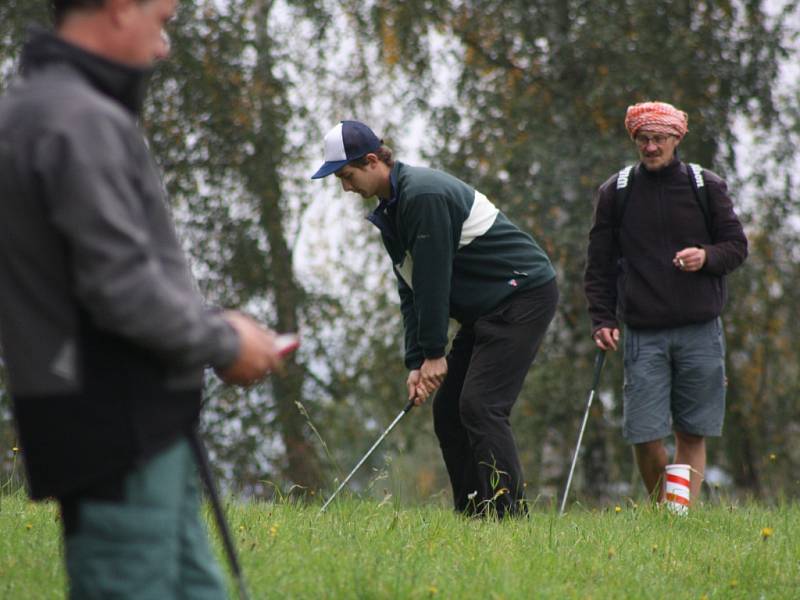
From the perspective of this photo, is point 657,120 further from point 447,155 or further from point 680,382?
point 447,155

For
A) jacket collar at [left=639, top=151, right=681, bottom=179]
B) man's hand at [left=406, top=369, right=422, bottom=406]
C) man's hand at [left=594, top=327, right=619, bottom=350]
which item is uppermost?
jacket collar at [left=639, top=151, right=681, bottom=179]

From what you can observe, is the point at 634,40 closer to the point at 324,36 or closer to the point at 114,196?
the point at 324,36

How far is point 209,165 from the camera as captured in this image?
1298 cm

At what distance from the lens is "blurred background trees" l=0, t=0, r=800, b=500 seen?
12117 millimetres

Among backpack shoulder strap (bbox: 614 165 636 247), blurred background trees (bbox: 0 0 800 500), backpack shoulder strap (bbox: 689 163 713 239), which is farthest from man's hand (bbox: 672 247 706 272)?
blurred background trees (bbox: 0 0 800 500)

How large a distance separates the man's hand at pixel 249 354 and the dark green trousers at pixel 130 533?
183 millimetres

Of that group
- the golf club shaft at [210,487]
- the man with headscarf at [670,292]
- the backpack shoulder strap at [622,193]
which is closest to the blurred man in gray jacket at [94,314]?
the golf club shaft at [210,487]

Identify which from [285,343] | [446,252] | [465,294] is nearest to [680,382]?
[465,294]

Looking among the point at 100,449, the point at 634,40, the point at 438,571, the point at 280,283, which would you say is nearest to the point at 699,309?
the point at 438,571

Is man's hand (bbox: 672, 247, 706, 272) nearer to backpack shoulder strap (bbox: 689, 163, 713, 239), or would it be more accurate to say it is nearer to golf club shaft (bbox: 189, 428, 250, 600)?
backpack shoulder strap (bbox: 689, 163, 713, 239)

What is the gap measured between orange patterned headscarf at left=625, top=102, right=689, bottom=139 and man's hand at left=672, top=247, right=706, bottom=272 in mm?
641

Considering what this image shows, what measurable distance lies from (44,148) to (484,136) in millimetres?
10888

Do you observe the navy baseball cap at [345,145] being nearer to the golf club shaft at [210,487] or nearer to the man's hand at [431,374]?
the man's hand at [431,374]

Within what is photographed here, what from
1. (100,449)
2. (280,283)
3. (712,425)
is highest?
(100,449)
